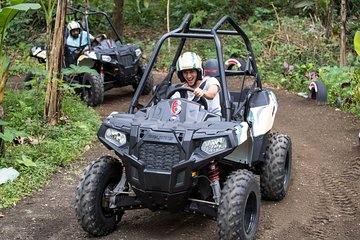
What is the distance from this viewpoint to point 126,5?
19.5 meters

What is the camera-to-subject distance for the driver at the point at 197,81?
5.65 m

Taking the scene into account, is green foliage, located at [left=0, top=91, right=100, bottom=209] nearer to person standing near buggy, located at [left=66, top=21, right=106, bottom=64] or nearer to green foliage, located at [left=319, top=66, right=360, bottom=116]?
person standing near buggy, located at [left=66, top=21, right=106, bottom=64]

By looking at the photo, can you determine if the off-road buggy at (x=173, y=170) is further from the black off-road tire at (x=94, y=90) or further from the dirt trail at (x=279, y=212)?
the black off-road tire at (x=94, y=90)

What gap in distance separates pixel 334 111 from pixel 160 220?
570 cm

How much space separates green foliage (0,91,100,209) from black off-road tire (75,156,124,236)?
4.38 ft

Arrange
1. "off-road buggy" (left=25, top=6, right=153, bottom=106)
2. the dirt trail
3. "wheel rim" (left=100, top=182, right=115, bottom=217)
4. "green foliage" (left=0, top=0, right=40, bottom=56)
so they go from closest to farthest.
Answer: "wheel rim" (left=100, top=182, right=115, bottom=217), the dirt trail, "green foliage" (left=0, top=0, right=40, bottom=56), "off-road buggy" (left=25, top=6, right=153, bottom=106)

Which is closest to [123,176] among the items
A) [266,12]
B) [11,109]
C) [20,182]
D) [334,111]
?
[20,182]

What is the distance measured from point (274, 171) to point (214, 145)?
4.75 feet

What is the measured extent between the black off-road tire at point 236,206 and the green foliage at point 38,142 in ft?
7.88

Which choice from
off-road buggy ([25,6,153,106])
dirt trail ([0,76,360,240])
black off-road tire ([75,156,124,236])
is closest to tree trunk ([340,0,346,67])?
off-road buggy ([25,6,153,106])

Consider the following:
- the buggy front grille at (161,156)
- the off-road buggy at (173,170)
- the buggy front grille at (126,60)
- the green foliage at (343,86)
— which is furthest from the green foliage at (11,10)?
the green foliage at (343,86)

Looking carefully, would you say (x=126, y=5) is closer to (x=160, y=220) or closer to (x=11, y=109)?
(x=11, y=109)

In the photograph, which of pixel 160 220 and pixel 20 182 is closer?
pixel 160 220

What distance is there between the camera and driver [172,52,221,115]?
18.5 ft
